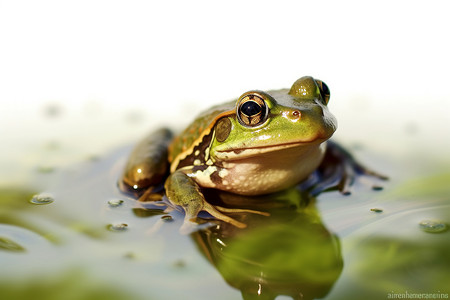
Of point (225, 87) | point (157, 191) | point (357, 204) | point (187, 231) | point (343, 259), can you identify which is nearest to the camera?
point (343, 259)

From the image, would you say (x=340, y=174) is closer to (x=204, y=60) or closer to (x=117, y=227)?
(x=117, y=227)

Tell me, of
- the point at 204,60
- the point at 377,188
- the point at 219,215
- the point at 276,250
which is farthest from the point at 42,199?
the point at 204,60

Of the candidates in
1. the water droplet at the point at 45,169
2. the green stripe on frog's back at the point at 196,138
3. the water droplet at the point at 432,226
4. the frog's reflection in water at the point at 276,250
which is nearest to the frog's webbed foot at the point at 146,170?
the green stripe on frog's back at the point at 196,138

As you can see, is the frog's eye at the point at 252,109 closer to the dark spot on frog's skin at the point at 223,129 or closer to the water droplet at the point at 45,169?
the dark spot on frog's skin at the point at 223,129

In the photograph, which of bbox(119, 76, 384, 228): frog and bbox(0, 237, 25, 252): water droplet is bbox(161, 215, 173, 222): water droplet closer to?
bbox(119, 76, 384, 228): frog

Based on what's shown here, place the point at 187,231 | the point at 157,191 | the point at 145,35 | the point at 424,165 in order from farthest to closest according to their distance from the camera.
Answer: the point at 145,35
the point at 424,165
the point at 157,191
the point at 187,231

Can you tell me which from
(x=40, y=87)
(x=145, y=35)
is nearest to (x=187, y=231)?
(x=40, y=87)

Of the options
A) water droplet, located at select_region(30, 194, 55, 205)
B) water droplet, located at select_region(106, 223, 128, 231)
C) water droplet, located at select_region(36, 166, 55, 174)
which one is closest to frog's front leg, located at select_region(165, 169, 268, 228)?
water droplet, located at select_region(106, 223, 128, 231)

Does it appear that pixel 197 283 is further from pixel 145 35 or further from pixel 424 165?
pixel 145 35
